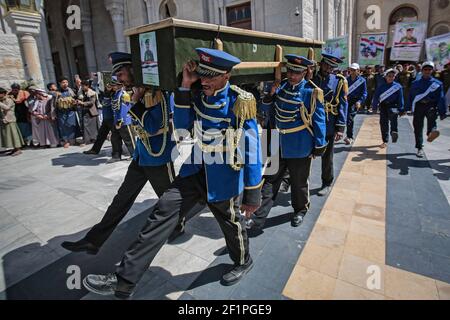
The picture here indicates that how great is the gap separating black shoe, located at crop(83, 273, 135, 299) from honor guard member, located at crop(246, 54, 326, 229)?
64.7 inches

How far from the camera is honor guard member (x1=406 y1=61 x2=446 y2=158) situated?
239 inches

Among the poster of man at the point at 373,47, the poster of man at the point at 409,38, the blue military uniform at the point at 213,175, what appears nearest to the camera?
the blue military uniform at the point at 213,175

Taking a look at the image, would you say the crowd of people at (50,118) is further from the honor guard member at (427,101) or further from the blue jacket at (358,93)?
the honor guard member at (427,101)

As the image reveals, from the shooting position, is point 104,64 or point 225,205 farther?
point 104,64

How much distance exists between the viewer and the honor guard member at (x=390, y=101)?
674cm

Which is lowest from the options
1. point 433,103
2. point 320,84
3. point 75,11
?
point 433,103

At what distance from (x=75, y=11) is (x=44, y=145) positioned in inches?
444

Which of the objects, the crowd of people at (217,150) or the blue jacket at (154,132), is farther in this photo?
the blue jacket at (154,132)

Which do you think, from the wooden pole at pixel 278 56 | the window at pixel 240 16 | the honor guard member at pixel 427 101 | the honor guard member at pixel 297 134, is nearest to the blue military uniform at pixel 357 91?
the honor guard member at pixel 427 101

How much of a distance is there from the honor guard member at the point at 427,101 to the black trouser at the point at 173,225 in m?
5.54

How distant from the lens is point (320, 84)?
184 inches

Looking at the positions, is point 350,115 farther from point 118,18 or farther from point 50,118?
point 118,18

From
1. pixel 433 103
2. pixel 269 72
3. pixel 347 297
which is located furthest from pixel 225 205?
pixel 433 103
